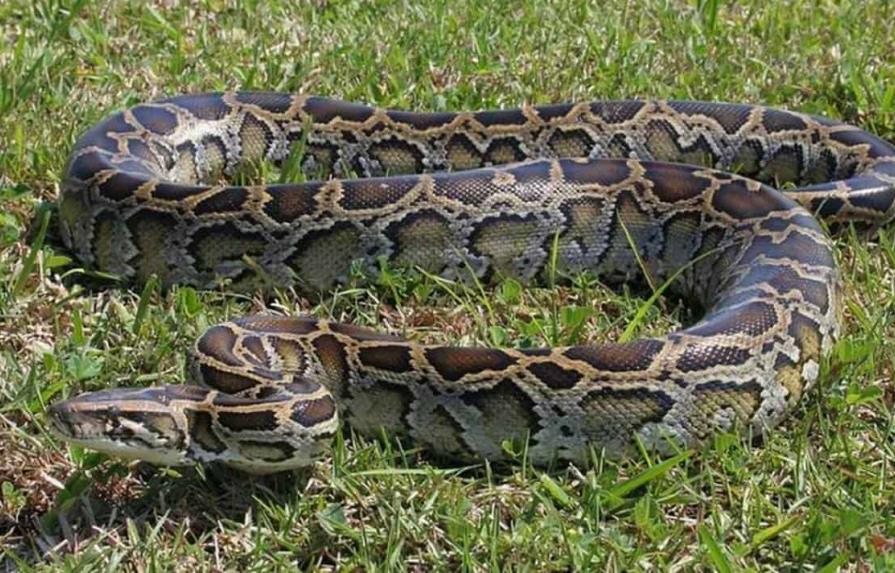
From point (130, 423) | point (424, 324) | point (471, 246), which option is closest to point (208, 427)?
point (130, 423)

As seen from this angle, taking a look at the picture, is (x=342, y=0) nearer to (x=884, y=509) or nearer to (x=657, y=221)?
(x=657, y=221)

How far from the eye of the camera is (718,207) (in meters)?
8.09

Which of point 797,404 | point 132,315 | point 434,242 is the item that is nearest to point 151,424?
point 132,315

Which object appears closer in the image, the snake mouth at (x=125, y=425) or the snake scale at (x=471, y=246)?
the snake mouth at (x=125, y=425)

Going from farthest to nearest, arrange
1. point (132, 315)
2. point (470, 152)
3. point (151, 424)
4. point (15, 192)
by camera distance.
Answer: point (470, 152) < point (15, 192) < point (132, 315) < point (151, 424)

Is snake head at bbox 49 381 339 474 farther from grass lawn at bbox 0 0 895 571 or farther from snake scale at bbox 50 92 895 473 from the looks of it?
grass lawn at bbox 0 0 895 571

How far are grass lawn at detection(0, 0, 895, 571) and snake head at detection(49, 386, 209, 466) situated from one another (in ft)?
1.02

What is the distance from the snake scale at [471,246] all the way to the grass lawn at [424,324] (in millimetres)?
201

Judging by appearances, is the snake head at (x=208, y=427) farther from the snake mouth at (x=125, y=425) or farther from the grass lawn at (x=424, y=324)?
the grass lawn at (x=424, y=324)

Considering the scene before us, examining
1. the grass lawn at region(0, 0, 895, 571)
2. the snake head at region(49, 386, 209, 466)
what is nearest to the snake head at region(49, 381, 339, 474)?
the snake head at region(49, 386, 209, 466)

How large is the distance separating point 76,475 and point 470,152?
13.8 ft

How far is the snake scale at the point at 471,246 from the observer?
20.7ft

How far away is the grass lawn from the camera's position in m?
5.82

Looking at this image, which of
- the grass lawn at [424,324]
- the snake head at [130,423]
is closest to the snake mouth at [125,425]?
the snake head at [130,423]
